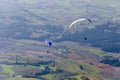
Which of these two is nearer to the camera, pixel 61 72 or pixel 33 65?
pixel 61 72

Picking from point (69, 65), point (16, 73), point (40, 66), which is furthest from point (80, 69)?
point (16, 73)

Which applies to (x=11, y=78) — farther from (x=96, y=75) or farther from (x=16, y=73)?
(x=96, y=75)

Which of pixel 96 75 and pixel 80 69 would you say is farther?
pixel 80 69

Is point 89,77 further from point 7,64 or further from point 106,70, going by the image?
point 7,64

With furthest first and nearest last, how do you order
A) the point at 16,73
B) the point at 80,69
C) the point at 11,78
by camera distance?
the point at 80,69 → the point at 16,73 → the point at 11,78

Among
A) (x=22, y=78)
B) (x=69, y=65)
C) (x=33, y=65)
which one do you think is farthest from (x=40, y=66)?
(x=22, y=78)

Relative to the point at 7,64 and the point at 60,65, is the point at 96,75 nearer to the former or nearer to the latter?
the point at 60,65

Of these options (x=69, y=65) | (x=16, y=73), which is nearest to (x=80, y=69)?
(x=69, y=65)

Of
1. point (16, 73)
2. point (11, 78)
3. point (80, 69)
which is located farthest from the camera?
point (80, 69)
